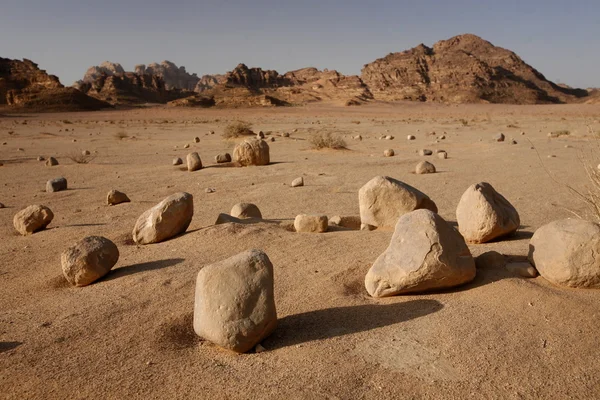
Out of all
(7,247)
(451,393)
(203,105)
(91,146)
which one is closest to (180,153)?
(91,146)

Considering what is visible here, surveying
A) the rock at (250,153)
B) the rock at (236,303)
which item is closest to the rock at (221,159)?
the rock at (250,153)

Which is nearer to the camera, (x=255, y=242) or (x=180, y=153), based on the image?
(x=255, y=242)

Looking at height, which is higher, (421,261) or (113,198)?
(421,261)

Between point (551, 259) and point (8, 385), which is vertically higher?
point (551, 259)

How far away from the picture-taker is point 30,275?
3578 mm

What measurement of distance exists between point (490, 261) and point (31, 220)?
4132 mm

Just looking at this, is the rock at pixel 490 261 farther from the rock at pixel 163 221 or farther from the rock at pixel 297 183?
the rock at pixel 297 183

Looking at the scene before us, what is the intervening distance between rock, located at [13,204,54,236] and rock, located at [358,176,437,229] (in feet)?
10.2

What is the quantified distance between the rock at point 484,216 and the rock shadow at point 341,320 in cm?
106

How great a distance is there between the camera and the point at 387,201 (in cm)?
405

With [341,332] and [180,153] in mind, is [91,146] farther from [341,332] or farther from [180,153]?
[341,332]

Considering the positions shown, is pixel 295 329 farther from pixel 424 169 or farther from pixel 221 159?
pixel 221 159

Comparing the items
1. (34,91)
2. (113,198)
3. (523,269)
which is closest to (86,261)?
(523,269)

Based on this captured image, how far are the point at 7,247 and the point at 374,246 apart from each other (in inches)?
128
